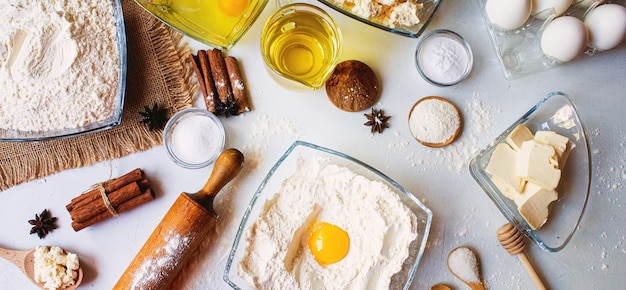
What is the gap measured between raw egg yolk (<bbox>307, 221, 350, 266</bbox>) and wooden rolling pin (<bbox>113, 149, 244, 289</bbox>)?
1.24 ft

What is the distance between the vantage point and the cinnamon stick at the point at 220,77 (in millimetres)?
1900

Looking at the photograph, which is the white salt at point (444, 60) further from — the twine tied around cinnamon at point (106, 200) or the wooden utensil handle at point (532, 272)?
the twine tied around cinnamon at point (106, 200)

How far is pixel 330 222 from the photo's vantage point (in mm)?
1780

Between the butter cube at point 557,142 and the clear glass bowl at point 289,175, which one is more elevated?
the butter cube at point 557,142

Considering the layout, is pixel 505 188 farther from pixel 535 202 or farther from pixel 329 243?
pixel 329 243

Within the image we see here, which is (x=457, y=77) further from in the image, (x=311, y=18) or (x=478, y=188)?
(x=311, y=18)

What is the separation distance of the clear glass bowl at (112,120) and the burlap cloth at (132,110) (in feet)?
0.35

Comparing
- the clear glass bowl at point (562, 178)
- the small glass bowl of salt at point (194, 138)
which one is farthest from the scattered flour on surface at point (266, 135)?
the clear glass bowl at point (562, 178)

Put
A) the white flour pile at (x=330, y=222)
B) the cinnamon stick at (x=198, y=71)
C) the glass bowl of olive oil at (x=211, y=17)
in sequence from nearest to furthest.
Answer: the white flour pile at (x=330, y=222) < the glass bowl of olive oil at (x=211, y=17) < the cinnamon stick at (x=198, y=71)

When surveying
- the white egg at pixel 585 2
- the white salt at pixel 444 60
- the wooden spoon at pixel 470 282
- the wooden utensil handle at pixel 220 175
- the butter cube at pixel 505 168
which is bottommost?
the wooden spoon at pixel 470 282

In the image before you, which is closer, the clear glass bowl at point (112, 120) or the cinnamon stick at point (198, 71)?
the clear glass bowl at point (112, 120)

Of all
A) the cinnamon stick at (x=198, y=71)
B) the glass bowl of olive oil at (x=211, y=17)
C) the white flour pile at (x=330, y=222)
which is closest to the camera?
the white flour pile at (x=330, y=222)

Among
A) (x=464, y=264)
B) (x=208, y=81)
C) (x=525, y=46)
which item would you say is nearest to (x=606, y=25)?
(x=525, y=46)

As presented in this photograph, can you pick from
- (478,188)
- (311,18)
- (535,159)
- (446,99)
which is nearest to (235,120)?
(311,18)
